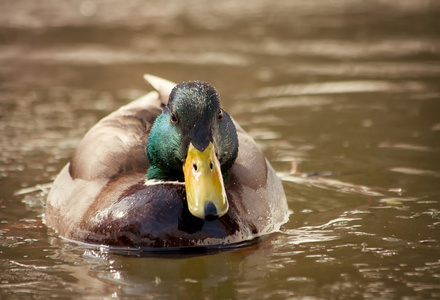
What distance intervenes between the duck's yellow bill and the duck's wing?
0.97 m

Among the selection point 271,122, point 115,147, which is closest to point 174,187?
point 115,147

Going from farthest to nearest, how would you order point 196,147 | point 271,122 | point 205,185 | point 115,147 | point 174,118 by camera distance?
point 271,122
point 115,147
point 174,118
point 196,147
point 205,185

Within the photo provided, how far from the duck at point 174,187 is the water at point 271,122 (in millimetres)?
152

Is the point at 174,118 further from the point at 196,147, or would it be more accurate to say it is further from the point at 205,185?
the point at 205,185

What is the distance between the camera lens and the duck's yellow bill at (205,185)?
5.17m

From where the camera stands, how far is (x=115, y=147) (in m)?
6.27

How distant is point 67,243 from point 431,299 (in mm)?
2632

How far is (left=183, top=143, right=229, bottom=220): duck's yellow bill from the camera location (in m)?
5.17

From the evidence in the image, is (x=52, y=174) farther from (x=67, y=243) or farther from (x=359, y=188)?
(x=359, y=188)

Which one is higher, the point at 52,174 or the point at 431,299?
the point at 52,174

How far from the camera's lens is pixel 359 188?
23.5 feet

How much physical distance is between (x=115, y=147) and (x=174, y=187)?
2.57 feet

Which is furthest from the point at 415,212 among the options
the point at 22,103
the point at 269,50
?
the point at 269,50

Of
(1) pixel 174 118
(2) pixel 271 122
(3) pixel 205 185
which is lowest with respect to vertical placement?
(2) pixel 271 122
